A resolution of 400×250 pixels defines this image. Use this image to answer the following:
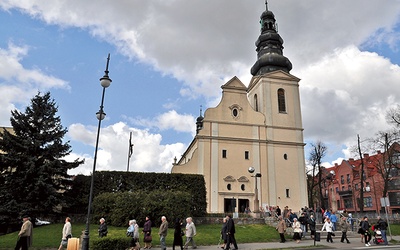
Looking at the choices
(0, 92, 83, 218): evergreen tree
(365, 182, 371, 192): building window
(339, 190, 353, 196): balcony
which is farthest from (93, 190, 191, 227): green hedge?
(339, 190, 353, 196): balcony

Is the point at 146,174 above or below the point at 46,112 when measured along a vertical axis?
below

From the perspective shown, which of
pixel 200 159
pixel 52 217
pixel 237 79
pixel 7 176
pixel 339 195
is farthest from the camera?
pixel 339 195

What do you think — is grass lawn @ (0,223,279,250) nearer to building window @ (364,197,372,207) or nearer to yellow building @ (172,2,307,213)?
yellow building @ (172,2,307,213)

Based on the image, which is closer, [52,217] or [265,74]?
[52,217]

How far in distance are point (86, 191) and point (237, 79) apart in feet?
79.0

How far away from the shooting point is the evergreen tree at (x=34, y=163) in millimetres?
23406

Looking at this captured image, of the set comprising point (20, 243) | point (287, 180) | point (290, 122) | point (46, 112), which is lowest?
point (20, 243)

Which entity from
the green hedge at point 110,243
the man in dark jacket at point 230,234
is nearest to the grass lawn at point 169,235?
the green hedge at point 110,243

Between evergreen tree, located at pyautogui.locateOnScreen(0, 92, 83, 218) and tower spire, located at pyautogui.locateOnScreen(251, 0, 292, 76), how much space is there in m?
30.3

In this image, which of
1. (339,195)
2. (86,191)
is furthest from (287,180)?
Result: (339,195)

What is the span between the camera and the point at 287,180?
1610 inches

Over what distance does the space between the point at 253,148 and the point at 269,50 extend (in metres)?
15.9

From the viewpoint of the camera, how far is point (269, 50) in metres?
48.0

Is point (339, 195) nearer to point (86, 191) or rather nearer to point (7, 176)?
point (86, 191)
